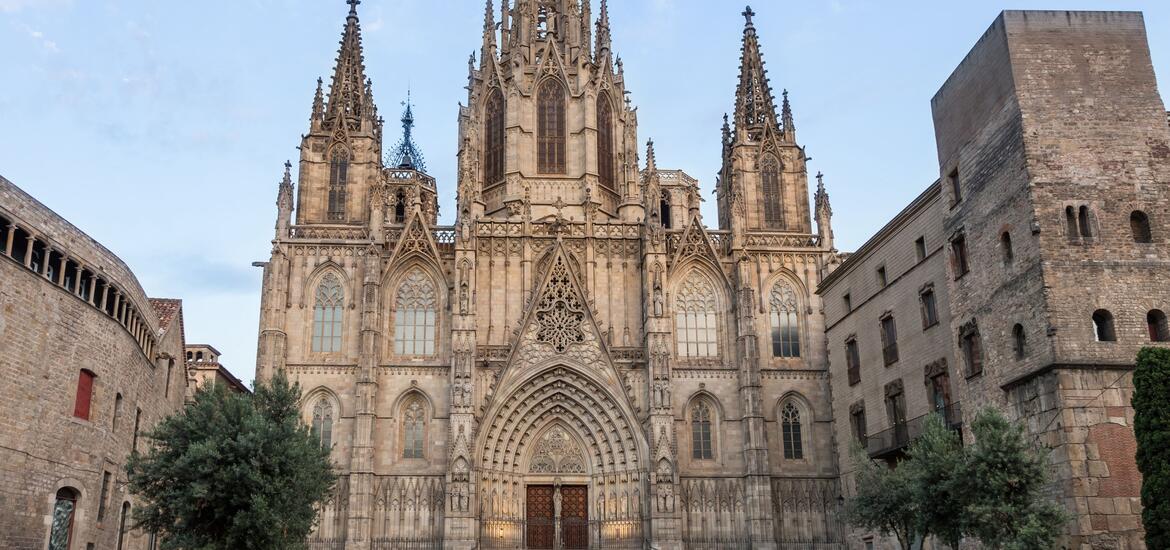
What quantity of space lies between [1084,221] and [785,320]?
18.3 metres

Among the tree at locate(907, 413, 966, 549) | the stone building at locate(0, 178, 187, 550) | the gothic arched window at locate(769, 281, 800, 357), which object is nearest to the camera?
the tree at locate(907, 413, 966, 549)

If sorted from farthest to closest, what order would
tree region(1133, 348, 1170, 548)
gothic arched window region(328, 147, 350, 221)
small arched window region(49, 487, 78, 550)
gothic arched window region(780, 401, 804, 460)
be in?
gothic arched window region(328, 147, 350, 221) < gothic arched window region(780, 401, 804, 460) < small arched window region(49, 487, 78, 550) < tree region(1133, 348, 1170, 548)

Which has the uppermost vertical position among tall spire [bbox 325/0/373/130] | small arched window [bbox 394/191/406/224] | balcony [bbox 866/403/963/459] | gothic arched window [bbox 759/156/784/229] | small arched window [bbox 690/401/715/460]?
tall spire [bbox 325/0/373/130]

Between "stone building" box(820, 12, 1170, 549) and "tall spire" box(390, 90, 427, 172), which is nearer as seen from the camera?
"stone building" box(820, 12, 1170, 549)

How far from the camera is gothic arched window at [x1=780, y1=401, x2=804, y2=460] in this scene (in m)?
40.7

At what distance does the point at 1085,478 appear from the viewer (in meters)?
→ 22.6

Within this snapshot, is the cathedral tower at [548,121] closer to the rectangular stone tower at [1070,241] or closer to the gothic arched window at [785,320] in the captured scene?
the gothic arched window at [785,320]

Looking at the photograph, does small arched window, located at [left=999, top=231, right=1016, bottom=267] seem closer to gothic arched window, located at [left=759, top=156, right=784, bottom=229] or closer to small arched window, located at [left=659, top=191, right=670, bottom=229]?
gothic arched window, located at [left=759, top=156, right=784, bottom=229]

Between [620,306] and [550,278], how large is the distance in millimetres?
3241

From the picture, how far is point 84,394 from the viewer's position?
1162 inches

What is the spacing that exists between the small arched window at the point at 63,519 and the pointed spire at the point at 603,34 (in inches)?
1198

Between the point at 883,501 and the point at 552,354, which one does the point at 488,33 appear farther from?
the point at 883,501

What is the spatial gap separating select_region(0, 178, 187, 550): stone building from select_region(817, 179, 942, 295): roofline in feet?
83.7

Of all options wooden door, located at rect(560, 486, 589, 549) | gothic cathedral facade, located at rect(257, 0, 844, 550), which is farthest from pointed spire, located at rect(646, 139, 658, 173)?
wooden door, located at rect(560, 486, 589, 549)
